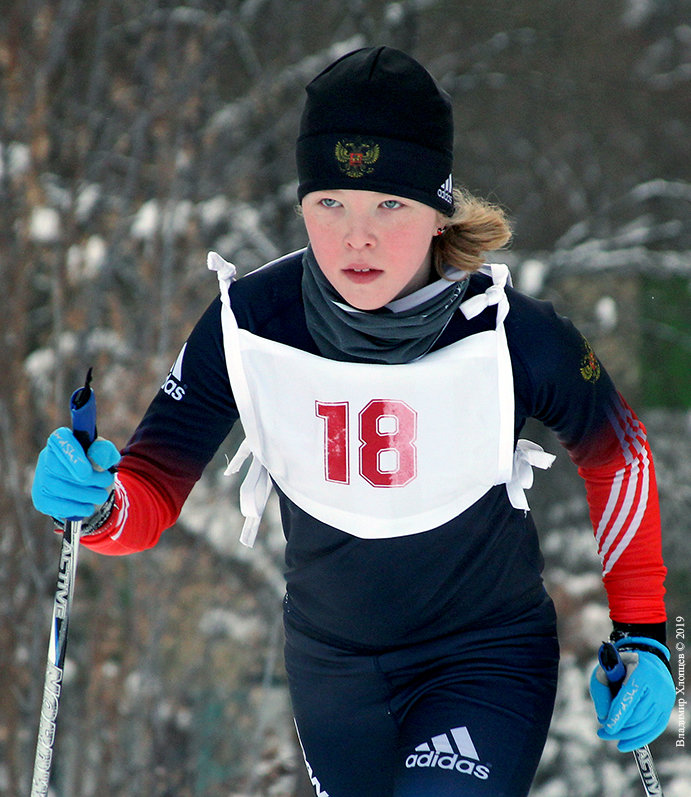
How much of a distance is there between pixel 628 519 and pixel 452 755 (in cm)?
51

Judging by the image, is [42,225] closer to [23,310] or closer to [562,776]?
[23,310]

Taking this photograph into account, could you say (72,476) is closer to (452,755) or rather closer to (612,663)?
(452,755)

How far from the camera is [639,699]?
1.63m

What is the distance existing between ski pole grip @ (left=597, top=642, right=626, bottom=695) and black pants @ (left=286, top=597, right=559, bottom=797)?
8 centimetres

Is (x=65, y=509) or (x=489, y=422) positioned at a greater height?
(x=489, y=422)

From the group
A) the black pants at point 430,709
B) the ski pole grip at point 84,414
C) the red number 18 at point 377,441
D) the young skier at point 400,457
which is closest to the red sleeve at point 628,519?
the young skier at point 400,457

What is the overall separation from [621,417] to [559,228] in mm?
2667

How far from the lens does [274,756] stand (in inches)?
152

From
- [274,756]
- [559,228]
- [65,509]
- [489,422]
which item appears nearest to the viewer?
[65,509]

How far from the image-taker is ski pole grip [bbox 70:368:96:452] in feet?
4.67

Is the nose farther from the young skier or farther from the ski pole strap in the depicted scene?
the ski pole strap

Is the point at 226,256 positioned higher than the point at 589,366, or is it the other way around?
the point at 226,256

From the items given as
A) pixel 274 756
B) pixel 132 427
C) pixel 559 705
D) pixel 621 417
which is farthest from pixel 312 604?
pixel 559 705

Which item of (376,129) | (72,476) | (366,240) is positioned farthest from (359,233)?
(72,476)
